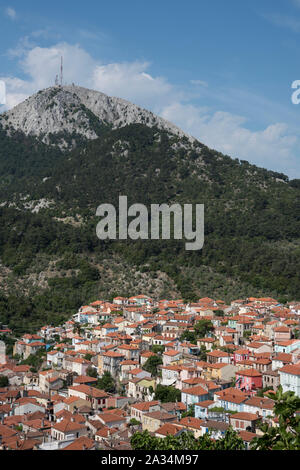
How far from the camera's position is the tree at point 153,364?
1262 inches

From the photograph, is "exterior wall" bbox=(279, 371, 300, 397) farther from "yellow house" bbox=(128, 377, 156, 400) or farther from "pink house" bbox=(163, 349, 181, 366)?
"pink house" bbox=(163, 349, 181, 366)

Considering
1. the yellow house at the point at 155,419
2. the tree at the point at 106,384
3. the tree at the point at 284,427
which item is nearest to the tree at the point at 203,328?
the tree at the point at 106,384

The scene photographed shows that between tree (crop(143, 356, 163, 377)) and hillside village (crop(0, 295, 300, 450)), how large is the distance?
7 cm

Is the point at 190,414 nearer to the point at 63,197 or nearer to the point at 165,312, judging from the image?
the point at 165,312

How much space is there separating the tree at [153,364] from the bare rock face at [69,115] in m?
87.6

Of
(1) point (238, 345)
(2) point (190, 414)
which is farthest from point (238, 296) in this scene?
(2) point (190, 414)

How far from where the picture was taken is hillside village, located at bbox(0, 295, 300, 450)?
2331cm

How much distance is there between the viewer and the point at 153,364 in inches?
1283

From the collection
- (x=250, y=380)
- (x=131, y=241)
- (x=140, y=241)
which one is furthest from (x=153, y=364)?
(x=131, y=241)

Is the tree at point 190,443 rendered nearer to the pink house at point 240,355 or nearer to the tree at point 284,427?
the tree at point 284,427

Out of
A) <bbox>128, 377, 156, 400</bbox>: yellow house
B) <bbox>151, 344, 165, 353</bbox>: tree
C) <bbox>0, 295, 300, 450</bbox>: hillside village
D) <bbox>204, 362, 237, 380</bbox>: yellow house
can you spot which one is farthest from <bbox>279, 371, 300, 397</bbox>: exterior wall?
<bbox>151, 344, 165, 353</bbox>: tree

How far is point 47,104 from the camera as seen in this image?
4904 inches

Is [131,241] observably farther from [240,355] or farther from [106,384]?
[240,355]

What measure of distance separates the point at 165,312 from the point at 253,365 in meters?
14.4
